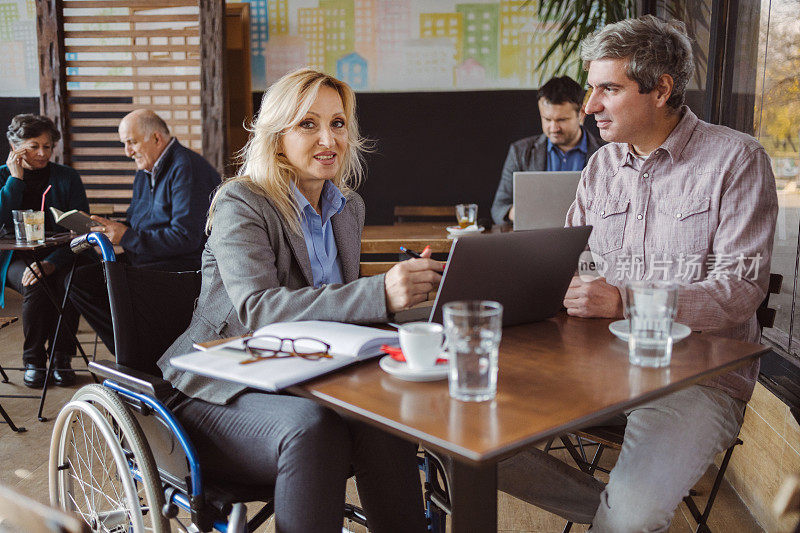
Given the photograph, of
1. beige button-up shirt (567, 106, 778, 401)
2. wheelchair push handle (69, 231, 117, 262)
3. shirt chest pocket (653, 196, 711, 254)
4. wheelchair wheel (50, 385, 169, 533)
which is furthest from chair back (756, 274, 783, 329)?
wheelchair push handle (69, 231, 117, 262)

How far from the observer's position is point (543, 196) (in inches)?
116

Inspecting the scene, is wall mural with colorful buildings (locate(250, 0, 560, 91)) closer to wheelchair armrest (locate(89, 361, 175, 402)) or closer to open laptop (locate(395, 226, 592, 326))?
open laptop (locate(395, 226, 592, 326))

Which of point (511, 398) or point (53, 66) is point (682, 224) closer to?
point (511, 398)

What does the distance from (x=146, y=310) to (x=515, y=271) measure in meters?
0.89

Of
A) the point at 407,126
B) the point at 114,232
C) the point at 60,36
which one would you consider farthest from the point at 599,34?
the point at 60,36

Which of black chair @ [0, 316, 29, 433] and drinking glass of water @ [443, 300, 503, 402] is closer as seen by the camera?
drinking glass of water @ [443, 300, 503, 402]

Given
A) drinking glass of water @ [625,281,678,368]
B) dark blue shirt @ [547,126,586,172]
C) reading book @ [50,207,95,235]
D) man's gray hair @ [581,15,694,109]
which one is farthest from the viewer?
dark blue shirt @ [547,126,586,172]

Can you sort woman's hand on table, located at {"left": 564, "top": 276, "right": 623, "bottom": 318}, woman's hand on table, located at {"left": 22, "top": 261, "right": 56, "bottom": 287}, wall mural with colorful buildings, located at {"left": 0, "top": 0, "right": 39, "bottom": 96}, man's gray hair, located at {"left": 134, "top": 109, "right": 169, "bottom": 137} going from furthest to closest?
wall mural with colorful buildings, located at {"left": 0, "top": 0, "right": 39, "bottom": 96} → woman's hand on table, located at {"left": 22, "top": 261, "right": 56, "bottom": 287} → man's gray hair, located at {"left": 134, "top": 109, "right": 169, "bottom": 137} → woman's hand on table, located at {"left": 564, "top": 276, "right": 623, "bottom": 318}

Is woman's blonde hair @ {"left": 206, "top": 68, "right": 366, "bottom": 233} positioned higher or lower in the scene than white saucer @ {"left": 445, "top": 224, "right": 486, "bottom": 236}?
higher

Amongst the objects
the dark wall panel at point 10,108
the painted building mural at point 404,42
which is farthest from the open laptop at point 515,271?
the dark wall panel at point 10,108

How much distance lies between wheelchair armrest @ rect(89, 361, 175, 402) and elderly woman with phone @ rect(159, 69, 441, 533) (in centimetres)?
10

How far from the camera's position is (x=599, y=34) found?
1926mm

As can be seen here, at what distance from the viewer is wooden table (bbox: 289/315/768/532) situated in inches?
34.1

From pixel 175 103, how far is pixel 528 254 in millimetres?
4190
